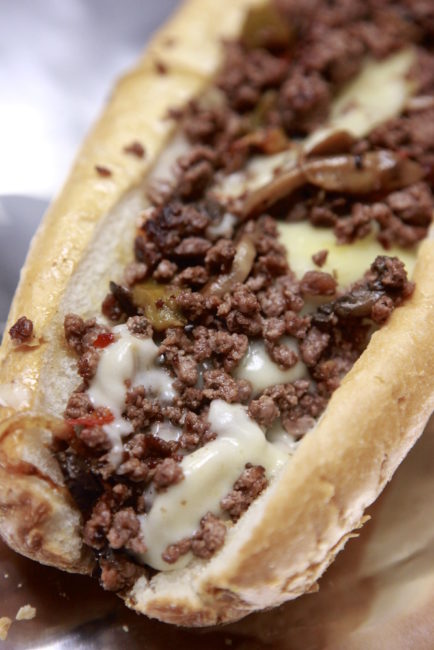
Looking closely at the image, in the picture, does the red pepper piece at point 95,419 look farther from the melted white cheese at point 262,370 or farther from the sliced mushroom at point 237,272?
the sliced mushroom at point 237,272

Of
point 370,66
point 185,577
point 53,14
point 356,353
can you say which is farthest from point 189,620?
point 53,14

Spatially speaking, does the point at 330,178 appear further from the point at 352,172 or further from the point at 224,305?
the point at 224,305

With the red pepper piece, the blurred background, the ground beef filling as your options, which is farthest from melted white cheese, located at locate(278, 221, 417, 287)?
the blurred background

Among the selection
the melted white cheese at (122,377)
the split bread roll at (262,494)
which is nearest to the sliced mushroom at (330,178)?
→ the split bread roll at (262,494)

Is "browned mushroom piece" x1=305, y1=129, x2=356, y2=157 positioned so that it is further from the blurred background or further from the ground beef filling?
the blurred background

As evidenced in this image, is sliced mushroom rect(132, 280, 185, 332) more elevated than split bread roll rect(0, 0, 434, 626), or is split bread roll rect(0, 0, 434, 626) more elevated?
sliced mushroom rect(132, 280, 185, 332)

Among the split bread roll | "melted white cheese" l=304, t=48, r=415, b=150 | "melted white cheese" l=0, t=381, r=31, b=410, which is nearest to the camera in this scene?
the split bread roll
